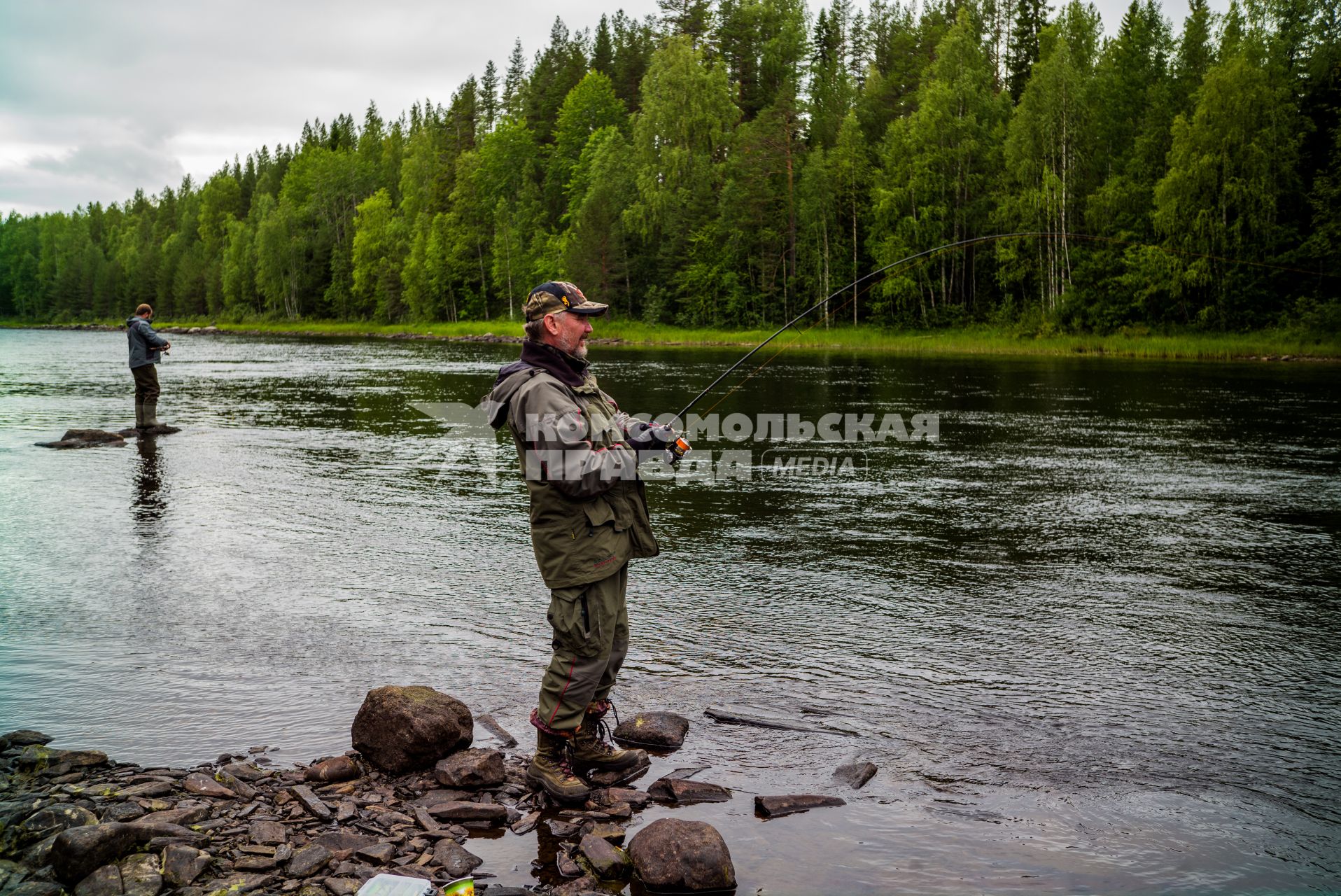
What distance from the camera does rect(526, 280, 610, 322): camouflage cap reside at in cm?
450

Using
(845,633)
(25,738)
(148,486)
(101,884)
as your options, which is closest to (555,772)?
(101,884)

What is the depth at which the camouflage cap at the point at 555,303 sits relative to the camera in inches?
177

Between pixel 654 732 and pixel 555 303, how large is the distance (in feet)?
7.06

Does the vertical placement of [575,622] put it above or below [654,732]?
above

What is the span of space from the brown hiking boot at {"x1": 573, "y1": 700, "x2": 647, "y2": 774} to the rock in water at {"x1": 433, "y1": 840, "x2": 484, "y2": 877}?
2.62 ft

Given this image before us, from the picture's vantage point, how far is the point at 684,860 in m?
3.75

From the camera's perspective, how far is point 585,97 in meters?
76.4

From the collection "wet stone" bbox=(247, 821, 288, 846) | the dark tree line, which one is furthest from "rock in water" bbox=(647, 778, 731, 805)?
the dark tree line

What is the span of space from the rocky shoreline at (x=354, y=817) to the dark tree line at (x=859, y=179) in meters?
23.3

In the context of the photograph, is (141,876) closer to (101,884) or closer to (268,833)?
(101,884)

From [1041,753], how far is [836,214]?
55.4 metres

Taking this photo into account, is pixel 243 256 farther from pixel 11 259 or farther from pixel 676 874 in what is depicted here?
pixel 676 874

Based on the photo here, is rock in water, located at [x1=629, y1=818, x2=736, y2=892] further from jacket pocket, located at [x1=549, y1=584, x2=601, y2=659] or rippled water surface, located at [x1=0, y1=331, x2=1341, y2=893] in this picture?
jacket pocket, located at [x1=549, y1=584, x2=601, y2=659]

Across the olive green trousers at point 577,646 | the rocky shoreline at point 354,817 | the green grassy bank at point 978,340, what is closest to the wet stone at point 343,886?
the rocky shoreline at point 354,817
